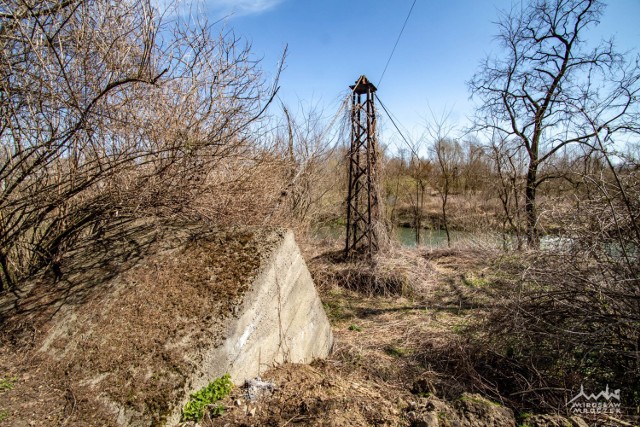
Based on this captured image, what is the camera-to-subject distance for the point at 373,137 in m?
8.53

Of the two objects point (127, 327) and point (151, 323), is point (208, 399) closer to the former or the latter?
point (151, 323)

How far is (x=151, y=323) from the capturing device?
2.52 m

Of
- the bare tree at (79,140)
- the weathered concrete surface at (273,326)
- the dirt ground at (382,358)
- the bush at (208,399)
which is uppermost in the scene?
the bare tree at (79,140)

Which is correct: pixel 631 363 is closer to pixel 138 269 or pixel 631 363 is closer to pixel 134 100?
pixel 138 269

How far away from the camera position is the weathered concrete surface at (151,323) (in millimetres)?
2113

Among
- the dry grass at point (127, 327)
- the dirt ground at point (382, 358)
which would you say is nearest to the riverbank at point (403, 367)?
the dirt ground at point (382, 358)

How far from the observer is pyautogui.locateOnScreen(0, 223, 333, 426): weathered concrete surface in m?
2.11

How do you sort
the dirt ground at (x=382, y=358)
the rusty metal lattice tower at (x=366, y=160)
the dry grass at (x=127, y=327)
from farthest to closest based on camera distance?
the rusty metal lattice tower at (x=366, y=160), the dirt ground at (x=382, y=358), the dry grass at (x=127, y=327)

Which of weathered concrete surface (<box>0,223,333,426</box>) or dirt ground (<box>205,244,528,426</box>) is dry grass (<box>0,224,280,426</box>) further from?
dirt ground (<box>205,244,528,426</box>)

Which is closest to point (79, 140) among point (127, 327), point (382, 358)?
point (127, 327)

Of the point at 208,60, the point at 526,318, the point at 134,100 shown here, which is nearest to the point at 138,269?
the point at 134,100

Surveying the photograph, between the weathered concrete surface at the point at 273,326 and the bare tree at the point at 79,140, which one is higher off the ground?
the bare tree at the point at 79,140

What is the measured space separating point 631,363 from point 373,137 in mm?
6639
